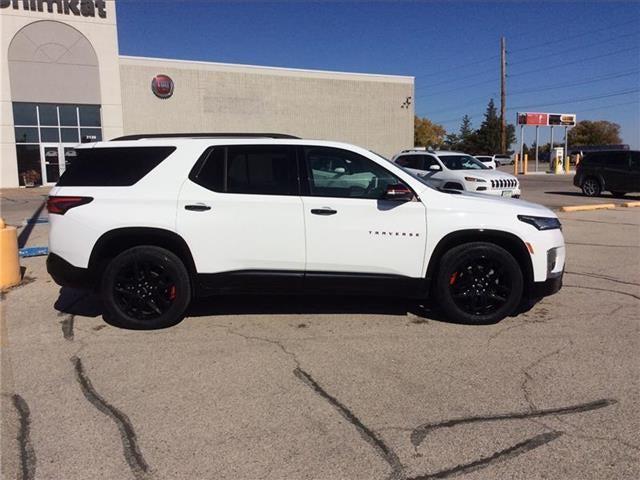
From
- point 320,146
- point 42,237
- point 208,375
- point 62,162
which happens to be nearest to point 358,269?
point 320,146

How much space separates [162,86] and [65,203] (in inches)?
1084

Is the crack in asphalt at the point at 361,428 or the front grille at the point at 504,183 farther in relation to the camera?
the front grille at the point at 504,183

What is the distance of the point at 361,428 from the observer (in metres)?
3.30

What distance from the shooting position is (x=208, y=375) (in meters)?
4.07

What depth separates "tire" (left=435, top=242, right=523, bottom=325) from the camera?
16.5ft

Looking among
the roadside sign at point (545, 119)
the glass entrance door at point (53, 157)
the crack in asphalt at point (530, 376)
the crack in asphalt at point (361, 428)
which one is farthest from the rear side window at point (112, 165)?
the roadside sign at point (545, 119)

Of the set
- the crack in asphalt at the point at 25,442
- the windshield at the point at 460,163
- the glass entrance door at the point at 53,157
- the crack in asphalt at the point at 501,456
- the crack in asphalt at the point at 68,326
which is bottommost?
the crack in asphalt at the point at 501,456

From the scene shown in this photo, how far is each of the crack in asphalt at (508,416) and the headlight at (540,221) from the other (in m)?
1.87

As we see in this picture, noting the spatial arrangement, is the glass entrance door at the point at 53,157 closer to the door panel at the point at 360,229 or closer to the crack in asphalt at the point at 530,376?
the door panel at the point at 360,229

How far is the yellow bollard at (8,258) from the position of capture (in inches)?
260

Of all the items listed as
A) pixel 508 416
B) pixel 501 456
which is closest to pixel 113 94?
pixel 508 416

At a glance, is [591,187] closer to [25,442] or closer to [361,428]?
[361,428]

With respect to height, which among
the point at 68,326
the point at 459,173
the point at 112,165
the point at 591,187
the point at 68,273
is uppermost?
the point at 112,165

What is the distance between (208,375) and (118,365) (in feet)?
2.53
